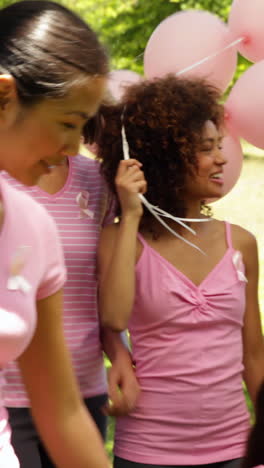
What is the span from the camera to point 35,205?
6.04 feet

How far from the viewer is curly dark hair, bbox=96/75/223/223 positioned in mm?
2961

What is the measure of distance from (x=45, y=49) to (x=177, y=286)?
1212 millimetres

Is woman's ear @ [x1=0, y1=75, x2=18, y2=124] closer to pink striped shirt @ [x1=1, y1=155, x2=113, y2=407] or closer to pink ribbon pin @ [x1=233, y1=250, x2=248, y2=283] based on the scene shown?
pink striped shirt @ [x1=1, y1=155, x2=113, y2=407]

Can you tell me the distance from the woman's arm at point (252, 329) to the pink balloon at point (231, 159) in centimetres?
31

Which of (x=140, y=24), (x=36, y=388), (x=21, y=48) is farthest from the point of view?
(x=140, y=24)

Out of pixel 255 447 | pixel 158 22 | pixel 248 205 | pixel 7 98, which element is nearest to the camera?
pixel 7 98

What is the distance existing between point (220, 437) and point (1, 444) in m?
1.07

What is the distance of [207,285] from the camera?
2.88 metres

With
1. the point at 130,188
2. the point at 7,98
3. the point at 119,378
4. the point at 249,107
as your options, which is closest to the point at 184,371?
the point at 119,378

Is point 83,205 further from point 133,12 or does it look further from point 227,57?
point 133,12

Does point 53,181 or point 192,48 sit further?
point 192,48

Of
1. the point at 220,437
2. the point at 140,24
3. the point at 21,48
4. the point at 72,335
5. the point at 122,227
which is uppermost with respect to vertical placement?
the point at 21,48

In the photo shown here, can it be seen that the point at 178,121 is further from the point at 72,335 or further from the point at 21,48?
the point at 21,48

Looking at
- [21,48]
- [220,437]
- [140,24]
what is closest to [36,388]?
[21,48]
